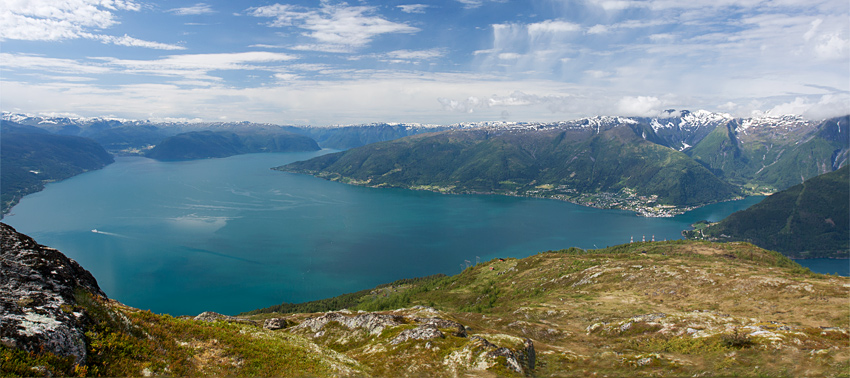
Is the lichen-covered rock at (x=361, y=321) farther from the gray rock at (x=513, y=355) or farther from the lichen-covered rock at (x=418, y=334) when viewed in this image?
the gray rock at (x=513, y=355)

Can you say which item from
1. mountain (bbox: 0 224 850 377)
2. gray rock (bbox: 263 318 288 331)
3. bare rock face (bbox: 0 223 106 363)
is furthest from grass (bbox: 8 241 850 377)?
gray rock (bbox: 263 318 288 331)

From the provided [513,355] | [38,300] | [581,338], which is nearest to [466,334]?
[513,355]

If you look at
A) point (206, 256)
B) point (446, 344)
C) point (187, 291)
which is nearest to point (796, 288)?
point (446, 344)

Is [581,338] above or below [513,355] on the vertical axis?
below

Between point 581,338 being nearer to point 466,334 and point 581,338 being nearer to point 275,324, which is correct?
point 466,334

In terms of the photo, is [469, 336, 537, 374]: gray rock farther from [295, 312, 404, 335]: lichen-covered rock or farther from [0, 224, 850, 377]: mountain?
[295, 312, 404, 335]: lichen-covered rock

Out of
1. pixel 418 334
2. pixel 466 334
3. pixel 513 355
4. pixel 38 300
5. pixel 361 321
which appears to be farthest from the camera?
pixel 361 321

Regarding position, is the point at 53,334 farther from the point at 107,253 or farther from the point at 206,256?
the point at 107,253
